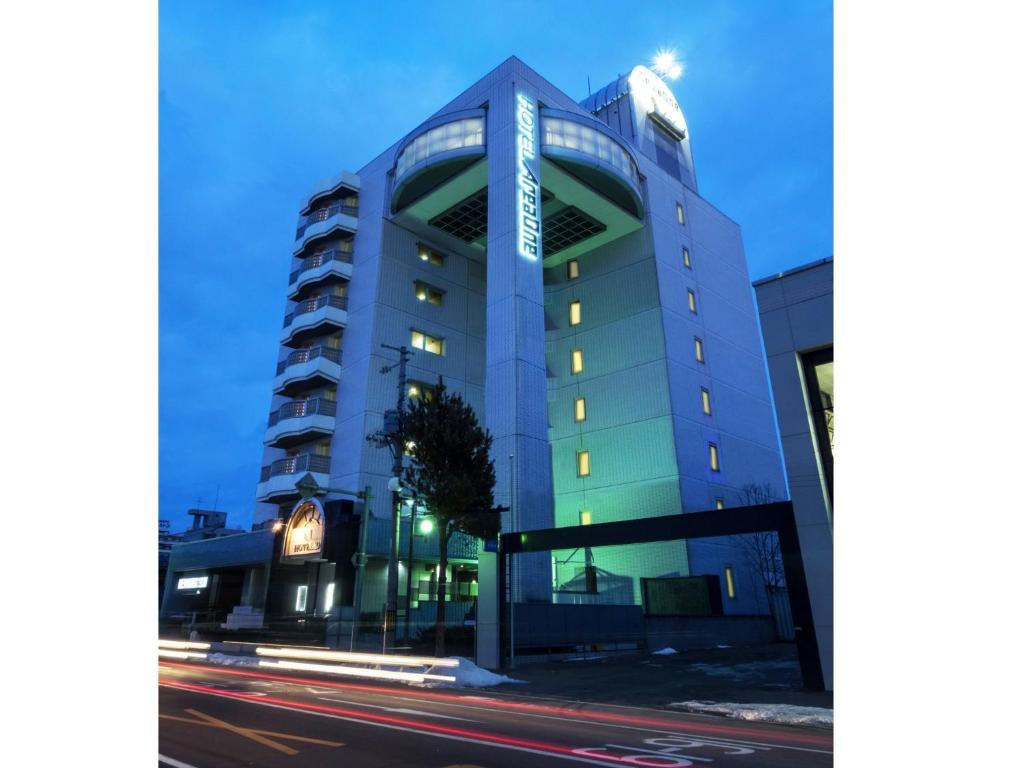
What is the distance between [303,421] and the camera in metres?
42.4

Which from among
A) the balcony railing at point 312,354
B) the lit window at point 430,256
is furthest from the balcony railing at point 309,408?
the lit window at point 430,256

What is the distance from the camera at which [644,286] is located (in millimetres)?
44125

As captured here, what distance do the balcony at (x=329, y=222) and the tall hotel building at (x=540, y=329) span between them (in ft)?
0.66

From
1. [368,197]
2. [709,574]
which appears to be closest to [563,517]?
[709,574]

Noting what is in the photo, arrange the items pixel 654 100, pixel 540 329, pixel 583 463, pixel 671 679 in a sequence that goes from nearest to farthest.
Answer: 1. pixel 671 679
2. pixel 540 329
3. pixel 583 463
4. pixel 654 100

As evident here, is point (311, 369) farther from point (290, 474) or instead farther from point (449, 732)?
point (449, 732)

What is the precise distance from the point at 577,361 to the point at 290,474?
21275mm

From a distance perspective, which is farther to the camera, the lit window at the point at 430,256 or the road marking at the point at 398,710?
the lit window at the point at 430,256

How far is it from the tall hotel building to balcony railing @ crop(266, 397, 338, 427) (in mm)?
109

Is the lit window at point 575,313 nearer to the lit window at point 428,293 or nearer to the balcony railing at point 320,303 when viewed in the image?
the lit window at point 428,293

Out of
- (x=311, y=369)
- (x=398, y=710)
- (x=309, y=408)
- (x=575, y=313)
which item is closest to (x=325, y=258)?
(x=311, y=369)

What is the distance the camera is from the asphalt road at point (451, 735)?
744 cm

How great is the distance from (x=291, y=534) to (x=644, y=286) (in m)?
28.0
